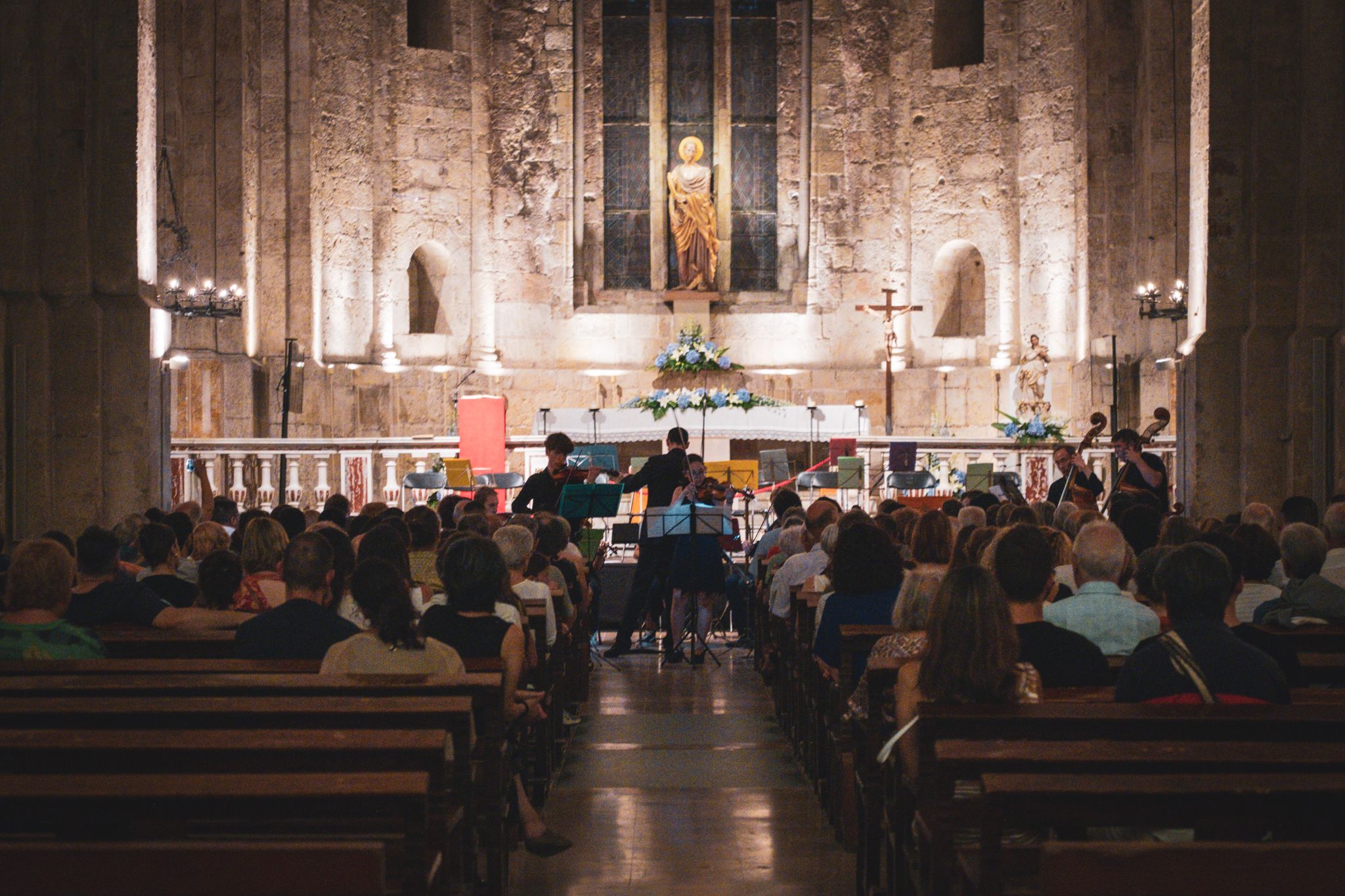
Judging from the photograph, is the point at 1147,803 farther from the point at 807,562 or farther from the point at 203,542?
the point at 807,562

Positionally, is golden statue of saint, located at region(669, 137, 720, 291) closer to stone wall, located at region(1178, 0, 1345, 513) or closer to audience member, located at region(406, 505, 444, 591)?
stone wall, located at region(1178, 0, 1345, 513)

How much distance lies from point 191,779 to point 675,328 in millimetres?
18622

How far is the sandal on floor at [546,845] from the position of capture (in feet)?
17.9

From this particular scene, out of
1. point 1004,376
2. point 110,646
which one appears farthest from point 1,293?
point 1004,376

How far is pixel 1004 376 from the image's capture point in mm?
20297

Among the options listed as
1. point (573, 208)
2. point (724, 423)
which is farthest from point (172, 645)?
point (573, 208)

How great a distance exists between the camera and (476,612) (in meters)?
5.09

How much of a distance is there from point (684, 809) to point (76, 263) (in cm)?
641

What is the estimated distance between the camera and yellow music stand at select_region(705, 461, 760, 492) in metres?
12.4

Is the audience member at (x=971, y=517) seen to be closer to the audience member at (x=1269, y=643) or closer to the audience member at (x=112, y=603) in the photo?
the audience member at (x=1269, y=643)

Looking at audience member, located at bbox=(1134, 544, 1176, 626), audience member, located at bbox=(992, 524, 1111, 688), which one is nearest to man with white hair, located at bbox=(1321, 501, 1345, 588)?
audience member, located at bbox=(1134, 544, 1176, 626)

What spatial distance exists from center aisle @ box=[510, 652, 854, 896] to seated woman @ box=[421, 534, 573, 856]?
0.69 m

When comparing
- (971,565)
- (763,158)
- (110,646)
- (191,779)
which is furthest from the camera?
(763,158)

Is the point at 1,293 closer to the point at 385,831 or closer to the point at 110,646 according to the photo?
the point at 110,646
